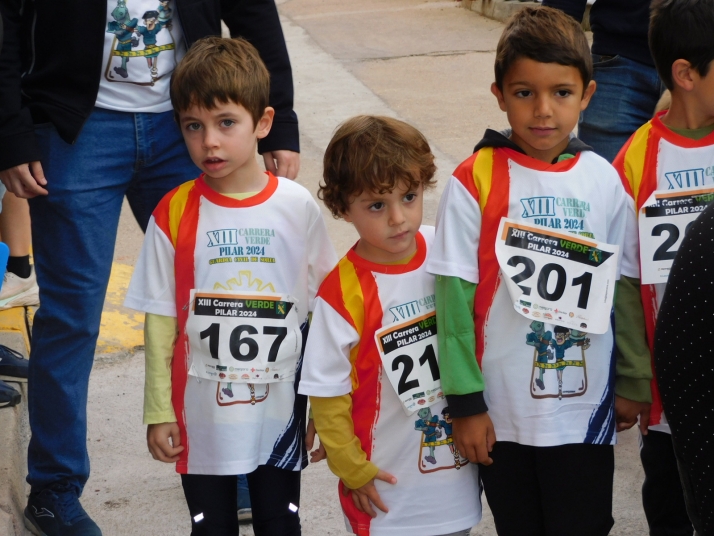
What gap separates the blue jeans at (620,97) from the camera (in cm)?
335

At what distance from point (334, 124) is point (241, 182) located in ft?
17.7

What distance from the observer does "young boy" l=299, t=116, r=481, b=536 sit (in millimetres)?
2457

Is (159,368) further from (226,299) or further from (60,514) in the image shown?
(60,514)

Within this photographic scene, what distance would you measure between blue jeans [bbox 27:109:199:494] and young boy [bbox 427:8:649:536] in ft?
3.26

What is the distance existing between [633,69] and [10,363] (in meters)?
2.68

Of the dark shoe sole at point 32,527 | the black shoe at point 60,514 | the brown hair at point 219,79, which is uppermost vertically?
the brown hair at point 219,79

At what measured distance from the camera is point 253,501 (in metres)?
2.74

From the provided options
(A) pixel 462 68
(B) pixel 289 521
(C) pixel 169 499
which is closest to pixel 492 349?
(B) pixel 289 521

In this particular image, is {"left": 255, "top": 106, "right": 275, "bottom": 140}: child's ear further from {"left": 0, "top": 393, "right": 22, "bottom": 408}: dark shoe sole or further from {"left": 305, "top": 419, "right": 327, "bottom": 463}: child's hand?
{"left": 0, "top": 393, "right": 22, "bottom": 408}: dark shoe sole

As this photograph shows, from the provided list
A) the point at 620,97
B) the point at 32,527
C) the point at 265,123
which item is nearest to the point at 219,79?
the point at 265,123

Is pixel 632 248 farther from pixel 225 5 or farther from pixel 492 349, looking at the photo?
pixel 225 5

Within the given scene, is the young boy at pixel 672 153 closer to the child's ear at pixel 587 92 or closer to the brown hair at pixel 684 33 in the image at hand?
the brown hair at pixel 684 33

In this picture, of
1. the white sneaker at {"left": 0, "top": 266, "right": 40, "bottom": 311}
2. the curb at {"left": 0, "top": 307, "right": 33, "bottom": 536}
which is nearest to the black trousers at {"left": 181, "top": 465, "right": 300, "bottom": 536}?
the curb at {"left": 0, "top": 307, "right": 33, "bottom": 536}

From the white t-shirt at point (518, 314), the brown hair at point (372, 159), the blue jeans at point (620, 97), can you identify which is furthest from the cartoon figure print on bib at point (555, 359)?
the blue jeans at point (620, 97)
